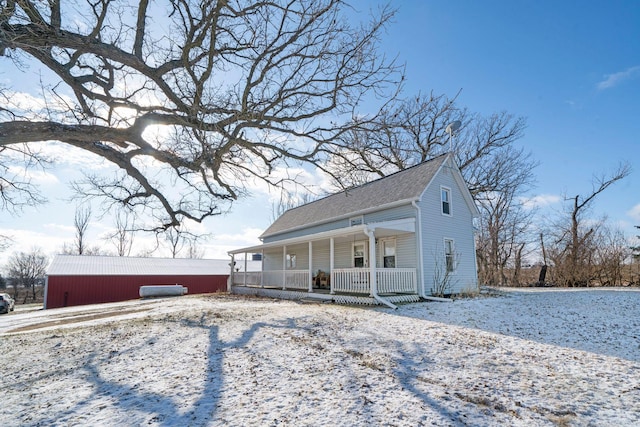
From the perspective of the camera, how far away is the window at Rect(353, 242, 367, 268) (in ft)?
50.4

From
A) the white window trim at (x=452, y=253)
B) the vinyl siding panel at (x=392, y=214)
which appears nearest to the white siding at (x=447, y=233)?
the white window trim at (x=452, y=253)

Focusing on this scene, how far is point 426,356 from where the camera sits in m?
5.41

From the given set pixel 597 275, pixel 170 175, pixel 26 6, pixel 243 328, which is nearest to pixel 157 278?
pixel 170 175

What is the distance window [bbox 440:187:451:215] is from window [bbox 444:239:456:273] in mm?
1274

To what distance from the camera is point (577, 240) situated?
2350cm

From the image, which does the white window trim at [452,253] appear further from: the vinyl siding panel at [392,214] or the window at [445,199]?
the vinyl siding panel at [392,214]

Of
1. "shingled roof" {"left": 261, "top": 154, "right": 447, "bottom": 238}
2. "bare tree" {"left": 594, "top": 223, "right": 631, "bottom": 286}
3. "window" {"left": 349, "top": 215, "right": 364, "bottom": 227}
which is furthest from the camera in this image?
"bare tree" {"left": 594, "top": 223, "right": 631, "bottom": 286}

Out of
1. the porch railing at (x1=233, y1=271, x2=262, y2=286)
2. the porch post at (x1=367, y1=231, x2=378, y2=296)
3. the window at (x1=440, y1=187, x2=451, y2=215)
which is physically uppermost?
the window at (x1=440, y1=187, x2=451, y2=215)

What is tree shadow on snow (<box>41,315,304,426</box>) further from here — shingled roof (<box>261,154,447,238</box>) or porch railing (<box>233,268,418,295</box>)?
shingled roof (<box>261,154,447,238</box>)

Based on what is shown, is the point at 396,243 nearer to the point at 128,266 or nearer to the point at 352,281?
the point at 352,281

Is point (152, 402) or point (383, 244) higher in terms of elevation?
point (383, 244)

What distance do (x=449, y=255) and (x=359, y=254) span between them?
391 centimetres

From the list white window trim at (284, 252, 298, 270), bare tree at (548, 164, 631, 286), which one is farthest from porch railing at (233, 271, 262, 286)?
bare tree at (548, 164, 631, 286)

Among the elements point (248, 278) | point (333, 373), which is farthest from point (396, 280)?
point (248, 278)
